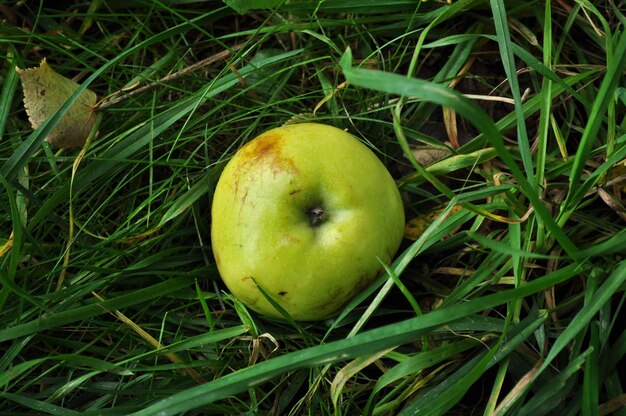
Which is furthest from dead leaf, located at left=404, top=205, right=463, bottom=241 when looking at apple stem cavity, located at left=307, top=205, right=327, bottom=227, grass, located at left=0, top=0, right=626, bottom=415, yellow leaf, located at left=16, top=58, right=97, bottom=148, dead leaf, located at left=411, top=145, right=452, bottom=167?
yellow leaf, located at left=16, top=58, right=97, bottom=148

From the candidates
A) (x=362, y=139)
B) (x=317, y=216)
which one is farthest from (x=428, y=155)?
(x=317, y=216)

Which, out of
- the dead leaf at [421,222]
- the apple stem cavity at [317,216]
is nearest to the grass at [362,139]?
the dead leaf at [421,222]

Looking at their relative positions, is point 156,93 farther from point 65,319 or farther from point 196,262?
point 65,319

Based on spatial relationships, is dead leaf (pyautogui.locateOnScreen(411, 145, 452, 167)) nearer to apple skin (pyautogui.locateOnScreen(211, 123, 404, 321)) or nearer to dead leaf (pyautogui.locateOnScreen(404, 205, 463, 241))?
dead leaf (pyautogui.locateOnScreen(404, 205, 463, 241))

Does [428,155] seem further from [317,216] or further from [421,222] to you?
[317,216]

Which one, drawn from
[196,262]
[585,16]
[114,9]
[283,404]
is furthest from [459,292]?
[114,9]

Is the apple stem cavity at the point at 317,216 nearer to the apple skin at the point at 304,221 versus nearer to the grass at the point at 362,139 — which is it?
the apple skin at the point at 304,221

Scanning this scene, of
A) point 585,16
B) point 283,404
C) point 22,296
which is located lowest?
point 283,404
